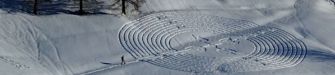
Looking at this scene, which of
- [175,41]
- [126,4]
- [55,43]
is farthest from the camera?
[126,4]

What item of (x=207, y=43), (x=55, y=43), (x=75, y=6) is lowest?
(x=207, y=43)

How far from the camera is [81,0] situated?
38344mm

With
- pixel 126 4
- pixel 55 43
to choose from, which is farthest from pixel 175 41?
pixel 55 43

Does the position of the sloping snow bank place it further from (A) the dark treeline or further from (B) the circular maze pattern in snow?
(B) the circular maze pattern in snow

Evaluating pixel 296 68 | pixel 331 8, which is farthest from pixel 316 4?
pixel 296 68

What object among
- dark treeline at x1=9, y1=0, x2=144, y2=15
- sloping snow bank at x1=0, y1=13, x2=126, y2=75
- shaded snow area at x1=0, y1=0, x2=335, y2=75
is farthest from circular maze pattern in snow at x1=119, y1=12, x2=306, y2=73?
sloping snow bank at x1=0, y1=13, x2=126, y2=75

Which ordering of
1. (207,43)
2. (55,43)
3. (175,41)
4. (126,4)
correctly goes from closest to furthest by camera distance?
(55,43)
(175,41)
(207,43)
(126,4)

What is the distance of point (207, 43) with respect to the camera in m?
38.8

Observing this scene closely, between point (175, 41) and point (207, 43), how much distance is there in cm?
184

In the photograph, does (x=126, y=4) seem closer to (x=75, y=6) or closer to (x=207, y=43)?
(x=75, y=6)

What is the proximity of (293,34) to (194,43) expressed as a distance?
6595 mm

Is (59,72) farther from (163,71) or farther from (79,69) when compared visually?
(163,71)

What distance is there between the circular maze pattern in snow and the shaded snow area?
0.18 ft

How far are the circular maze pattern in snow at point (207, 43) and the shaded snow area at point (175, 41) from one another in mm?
53
